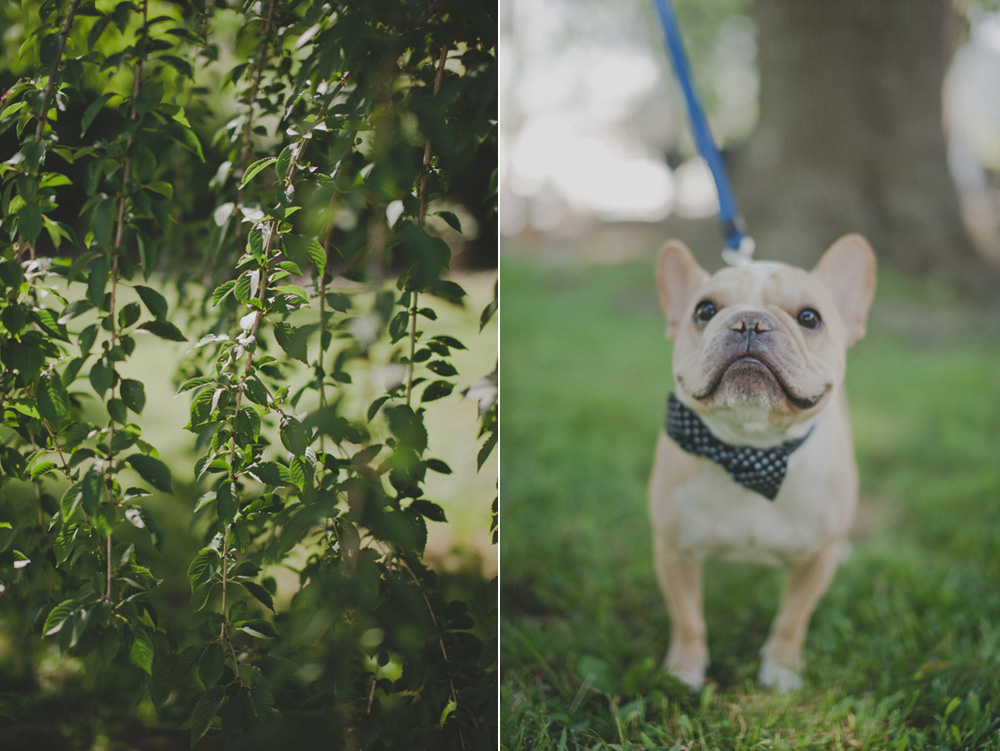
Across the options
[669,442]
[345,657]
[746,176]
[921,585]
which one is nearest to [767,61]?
[746,176]

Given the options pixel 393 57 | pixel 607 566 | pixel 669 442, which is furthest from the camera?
pixel 607 566

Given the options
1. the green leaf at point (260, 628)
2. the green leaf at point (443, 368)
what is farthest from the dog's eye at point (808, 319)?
the green leaf at point (260, 628)

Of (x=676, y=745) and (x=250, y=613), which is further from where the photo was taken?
(x=250, y=613)

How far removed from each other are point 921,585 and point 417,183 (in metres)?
2.12

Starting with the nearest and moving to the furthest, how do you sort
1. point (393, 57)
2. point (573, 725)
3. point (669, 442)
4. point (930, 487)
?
point (393, 57)
point (573, 725)
point (669, 442)
point (930, 487)

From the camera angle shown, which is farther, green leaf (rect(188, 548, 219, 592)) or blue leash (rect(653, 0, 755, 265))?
blue leash (rect(653, 0, 755, 265))

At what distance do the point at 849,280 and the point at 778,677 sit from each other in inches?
39.5

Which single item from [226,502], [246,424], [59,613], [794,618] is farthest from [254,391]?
[794,618]

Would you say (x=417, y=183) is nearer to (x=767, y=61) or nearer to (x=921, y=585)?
(x=921, y=585)

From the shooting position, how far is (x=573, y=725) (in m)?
1.55

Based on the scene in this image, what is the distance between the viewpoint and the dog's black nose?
4.42 feet

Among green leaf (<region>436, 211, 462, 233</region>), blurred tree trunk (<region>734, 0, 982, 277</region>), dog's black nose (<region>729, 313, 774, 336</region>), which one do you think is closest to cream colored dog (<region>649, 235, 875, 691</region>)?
dog's black nose (<region>729, 313, 774, 336</region>)

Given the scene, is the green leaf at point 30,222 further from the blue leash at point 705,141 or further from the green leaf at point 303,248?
the blue leash at point 705,141

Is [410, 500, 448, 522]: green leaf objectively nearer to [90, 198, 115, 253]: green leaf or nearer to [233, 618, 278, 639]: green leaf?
[233, 618, 278, 639]: green leaf
